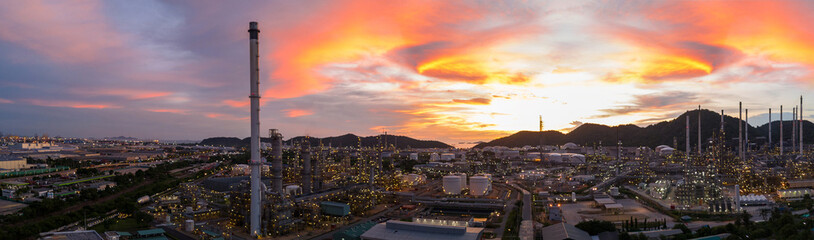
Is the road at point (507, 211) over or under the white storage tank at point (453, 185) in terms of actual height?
under

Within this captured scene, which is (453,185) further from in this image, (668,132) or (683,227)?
(668,132)

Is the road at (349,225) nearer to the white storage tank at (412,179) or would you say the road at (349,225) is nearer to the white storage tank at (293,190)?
the white storage tank at (293,190)

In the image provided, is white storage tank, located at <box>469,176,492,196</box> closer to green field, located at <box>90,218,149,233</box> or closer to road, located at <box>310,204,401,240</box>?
road, located at <box>310,204,401,240</box>

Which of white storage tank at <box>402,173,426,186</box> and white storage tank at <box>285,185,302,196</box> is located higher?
white storage tank at <box>285,185,302,196</box>

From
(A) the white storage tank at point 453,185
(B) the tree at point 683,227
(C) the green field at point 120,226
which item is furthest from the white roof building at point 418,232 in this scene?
(A) the white storage tank at point 453,185

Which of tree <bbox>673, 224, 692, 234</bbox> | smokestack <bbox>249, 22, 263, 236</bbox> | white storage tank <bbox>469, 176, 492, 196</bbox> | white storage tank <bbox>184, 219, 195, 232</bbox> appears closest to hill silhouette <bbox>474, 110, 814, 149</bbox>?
white storage tank <bbox>469, 176, 492, 196</bbox>

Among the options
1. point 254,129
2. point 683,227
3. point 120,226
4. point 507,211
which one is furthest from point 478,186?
point 120,226

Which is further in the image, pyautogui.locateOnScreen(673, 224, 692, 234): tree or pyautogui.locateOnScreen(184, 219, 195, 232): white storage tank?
pyautogui.locateOnScreen(184, 219, 195, 232): white storage tank

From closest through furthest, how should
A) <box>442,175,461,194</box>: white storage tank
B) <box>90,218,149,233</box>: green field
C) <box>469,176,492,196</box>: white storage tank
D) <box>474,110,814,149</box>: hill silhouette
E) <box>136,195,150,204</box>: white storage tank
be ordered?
<box>90,218,149,233</box>: green field
<box>136,195,150,204</box>: white storage tank
<box>469,176,492,196</box>: white storage tank
<box>442,175,461,194</box>: white storage tank
<box>474,110,814,149</box>: hill silhouette

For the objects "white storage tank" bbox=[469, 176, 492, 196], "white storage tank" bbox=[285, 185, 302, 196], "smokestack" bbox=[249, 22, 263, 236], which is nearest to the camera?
"smokestack" bbox=[249, 22, 263, 236]

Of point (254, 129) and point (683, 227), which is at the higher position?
point (254, 129)
